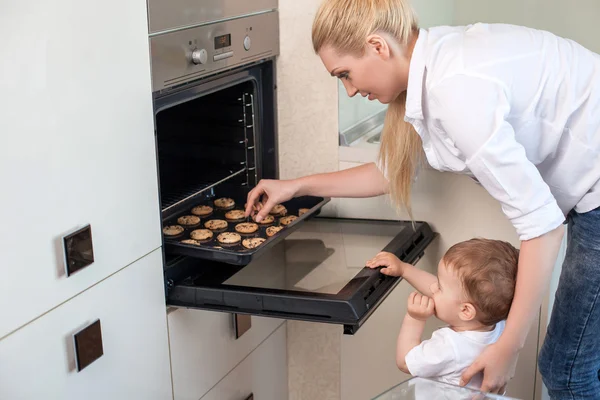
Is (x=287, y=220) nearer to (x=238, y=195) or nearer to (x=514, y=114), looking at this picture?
(x=238, y=195)

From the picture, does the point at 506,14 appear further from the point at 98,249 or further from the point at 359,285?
the point at 98,249

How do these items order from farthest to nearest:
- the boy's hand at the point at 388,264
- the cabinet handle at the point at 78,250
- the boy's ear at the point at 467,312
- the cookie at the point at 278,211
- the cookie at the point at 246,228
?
the cookie at the point at 278,211, the cookie at the point at 246,228, the boy's hand at the point at 388,264, the boy's ear at the point at 467,312, the cabinet handle at the point at 78,250

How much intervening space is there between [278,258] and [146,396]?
1.37 ft

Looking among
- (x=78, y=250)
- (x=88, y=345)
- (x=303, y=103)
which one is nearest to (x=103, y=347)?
(x=88, y=345)

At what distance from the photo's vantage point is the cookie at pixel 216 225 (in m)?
1.81

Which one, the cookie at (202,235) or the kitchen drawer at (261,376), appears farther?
the kitchen drawer at (261,376)

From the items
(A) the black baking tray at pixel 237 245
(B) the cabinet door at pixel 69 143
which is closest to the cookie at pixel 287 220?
(A) the black baking tray at pixel 237 245

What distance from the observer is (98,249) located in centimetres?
148

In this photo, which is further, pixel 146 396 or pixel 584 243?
pixel 146 396

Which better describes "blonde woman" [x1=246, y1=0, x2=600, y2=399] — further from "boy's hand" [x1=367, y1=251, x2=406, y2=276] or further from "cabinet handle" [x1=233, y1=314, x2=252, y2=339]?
"cabinet handle" [x1=233, y1=314, x2=252, y2=339]

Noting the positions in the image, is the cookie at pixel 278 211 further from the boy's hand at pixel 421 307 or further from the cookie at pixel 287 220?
the boy's hand at pixel 421 307

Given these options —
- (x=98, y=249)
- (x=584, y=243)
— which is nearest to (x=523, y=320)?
(x=584, y=243)

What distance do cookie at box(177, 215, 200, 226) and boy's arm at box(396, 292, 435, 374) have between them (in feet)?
1.77

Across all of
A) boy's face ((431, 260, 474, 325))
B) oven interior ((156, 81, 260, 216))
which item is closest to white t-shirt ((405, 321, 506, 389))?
boy's face ((431, 260, 474, 325))
